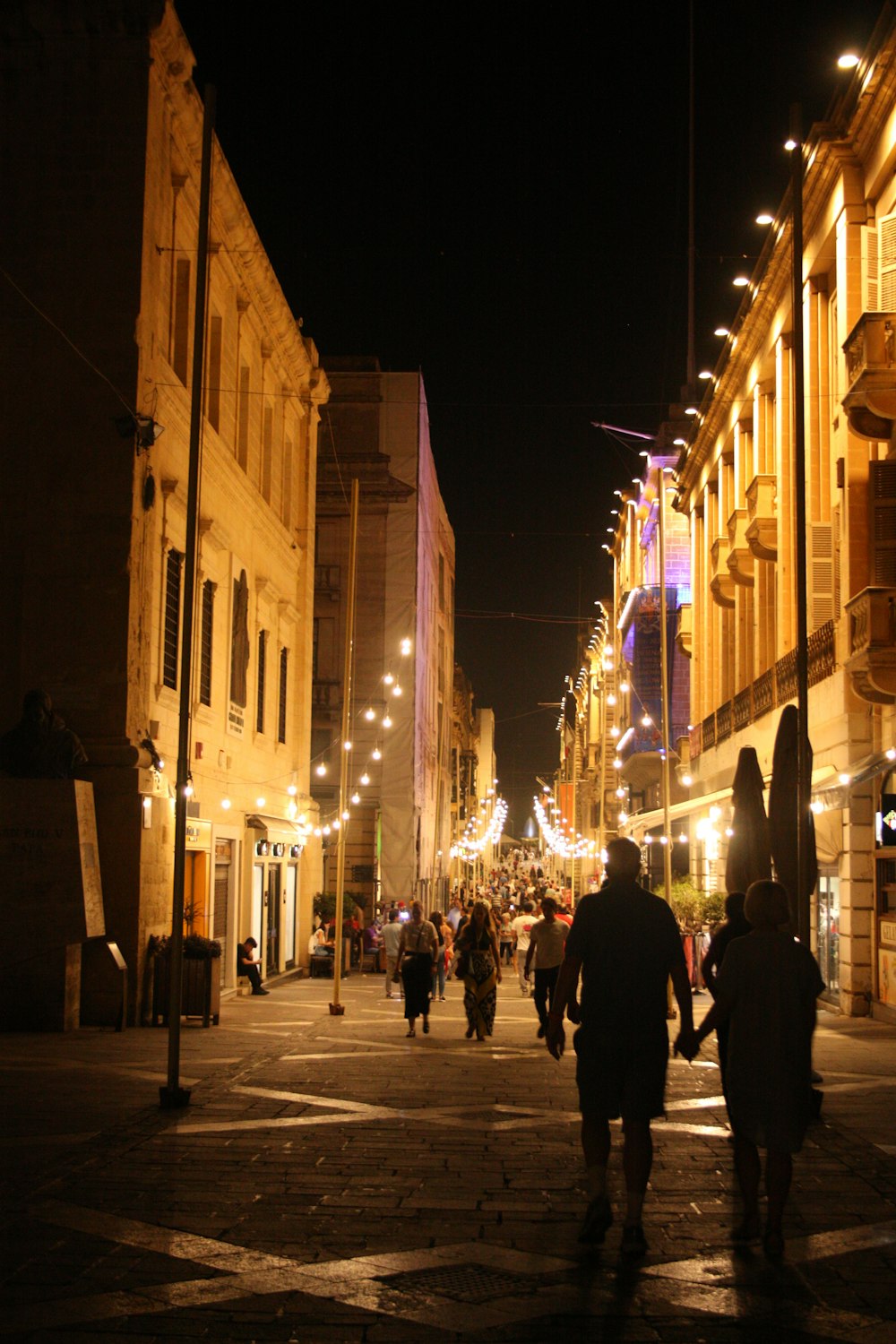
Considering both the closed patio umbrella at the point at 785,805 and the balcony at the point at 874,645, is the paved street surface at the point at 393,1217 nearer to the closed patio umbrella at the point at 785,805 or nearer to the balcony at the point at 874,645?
the closed patio umbrella at the point at 785,805

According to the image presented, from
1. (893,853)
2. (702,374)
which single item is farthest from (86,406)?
(702,374)

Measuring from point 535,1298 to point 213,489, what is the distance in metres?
19.4

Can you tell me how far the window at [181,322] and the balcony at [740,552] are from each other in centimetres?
1374

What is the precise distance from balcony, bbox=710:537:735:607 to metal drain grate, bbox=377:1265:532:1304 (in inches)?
1123

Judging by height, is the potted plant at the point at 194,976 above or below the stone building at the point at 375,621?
below

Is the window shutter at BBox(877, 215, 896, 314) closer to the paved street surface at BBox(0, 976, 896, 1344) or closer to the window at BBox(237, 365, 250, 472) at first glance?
the paved street surface at BBox(0, 976, 896, 1344)

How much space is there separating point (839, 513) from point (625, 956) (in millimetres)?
16999

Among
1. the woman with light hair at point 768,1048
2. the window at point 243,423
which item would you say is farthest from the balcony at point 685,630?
the woman with light hair at point 768,1048

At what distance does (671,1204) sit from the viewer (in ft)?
27.2

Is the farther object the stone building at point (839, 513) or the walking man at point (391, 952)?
the walking man at point (391, 952)

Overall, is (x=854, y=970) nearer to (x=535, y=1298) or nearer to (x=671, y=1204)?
(x=671, y=1204)

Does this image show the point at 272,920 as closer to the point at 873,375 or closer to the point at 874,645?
the point at 874,645

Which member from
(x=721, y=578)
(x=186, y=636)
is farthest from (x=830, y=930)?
(x=186, y=636)

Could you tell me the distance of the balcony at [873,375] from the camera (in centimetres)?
1947
